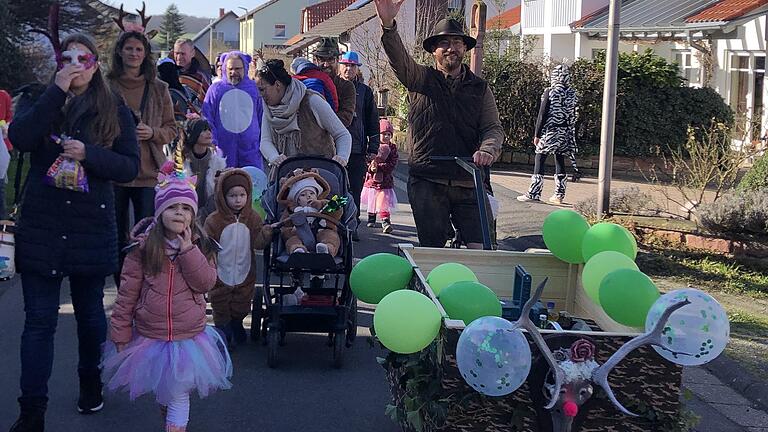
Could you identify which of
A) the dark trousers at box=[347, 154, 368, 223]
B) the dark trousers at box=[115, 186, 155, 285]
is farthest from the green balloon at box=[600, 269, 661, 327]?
the dark trousers at box=[347, 154, 368, 223]

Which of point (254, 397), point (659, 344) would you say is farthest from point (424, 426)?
point (254, 397)

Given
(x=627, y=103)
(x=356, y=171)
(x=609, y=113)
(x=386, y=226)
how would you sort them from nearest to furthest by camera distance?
(x=356, y=171) → (x=609, y=113) → (x=386, y=226) → (x=627, y=103)

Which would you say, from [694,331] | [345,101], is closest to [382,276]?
[694,331]

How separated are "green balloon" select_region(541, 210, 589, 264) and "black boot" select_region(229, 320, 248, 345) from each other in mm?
2493

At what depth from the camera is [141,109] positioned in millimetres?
6316

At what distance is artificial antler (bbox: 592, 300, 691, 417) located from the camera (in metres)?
3.75

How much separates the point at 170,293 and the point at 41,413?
3.01ft

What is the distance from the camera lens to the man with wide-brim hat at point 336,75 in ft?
30.8

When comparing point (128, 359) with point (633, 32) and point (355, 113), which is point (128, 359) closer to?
point (355, 113)

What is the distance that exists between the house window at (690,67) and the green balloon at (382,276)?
23.5m

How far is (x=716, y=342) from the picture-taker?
3.81 m

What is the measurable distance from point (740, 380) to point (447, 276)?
2.58m

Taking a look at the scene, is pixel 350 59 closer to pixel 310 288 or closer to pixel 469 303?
pixel 310 288

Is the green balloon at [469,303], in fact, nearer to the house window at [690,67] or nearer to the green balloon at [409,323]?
the green balloon at [409,323]
